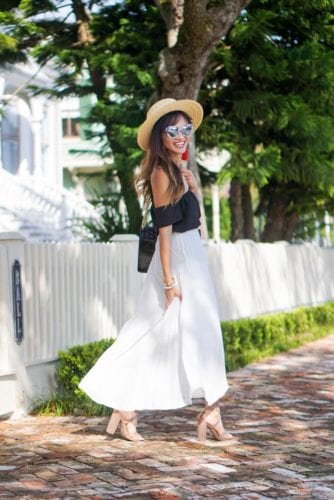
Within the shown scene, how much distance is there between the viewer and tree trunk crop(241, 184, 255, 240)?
21.0 m

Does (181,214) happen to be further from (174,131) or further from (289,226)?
(289,226)

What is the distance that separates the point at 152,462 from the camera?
6.77 metres

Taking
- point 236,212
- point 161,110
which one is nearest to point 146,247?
point 161,110

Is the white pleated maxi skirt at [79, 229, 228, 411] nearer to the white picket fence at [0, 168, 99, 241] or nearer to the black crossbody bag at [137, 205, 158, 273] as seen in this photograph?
the black crossbody bag at [137, 205, 158, 273]

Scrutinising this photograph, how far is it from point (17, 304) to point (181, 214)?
1887 millimetres

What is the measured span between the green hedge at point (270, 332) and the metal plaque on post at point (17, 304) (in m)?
3.70

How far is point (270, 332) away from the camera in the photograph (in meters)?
14.4

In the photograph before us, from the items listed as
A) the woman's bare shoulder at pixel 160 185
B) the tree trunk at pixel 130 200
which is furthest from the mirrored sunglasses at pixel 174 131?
the tree trunk at pixel 130 200

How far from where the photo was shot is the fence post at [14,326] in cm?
858

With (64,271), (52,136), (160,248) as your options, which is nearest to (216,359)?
(160,248)

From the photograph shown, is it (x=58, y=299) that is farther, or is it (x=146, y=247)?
(x=58, y=299)

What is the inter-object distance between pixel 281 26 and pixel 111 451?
441 inches

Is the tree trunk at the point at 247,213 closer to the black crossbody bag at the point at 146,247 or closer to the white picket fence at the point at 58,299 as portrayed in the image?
the white picket fence at the point at 58,299

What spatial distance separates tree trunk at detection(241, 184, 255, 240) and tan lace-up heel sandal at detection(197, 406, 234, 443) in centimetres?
1362
